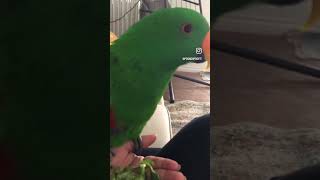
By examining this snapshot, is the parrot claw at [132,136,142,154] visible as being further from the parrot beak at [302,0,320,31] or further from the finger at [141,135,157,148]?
the parrot beak at [302,0,320,31]

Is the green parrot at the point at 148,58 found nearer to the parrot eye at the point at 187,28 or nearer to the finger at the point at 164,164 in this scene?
the parrot eye at the point at 187,28

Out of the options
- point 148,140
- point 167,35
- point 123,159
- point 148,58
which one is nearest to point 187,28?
point 167,35

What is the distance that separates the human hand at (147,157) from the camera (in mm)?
1648

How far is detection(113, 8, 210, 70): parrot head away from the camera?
164cm

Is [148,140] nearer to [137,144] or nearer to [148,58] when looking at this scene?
[137,144]

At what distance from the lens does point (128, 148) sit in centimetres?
165

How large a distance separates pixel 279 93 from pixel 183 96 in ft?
1.41

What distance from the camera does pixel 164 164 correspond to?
1669mm

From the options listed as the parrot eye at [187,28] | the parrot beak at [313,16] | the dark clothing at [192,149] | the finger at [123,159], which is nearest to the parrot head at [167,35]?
the parrot eye at [187,28]

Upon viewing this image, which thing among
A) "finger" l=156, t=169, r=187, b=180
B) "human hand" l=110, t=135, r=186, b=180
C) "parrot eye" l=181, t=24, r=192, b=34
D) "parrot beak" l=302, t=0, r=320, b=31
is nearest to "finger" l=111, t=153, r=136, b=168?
"human hand" l=110, t=135, r=186, b=180

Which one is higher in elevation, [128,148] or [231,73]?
[231,73]

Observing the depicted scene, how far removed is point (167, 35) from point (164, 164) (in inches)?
19.4
